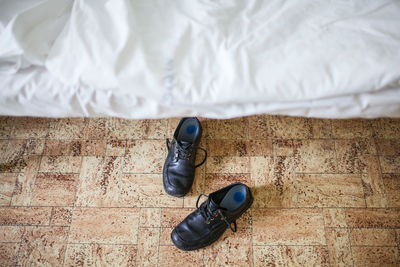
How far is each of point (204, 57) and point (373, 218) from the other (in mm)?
846

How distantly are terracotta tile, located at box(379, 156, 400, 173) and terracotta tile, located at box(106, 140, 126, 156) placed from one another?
1.02 m

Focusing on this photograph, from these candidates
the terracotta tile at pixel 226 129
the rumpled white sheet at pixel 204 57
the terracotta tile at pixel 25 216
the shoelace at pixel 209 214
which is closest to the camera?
the rumpled white sheet at pixel 204 57

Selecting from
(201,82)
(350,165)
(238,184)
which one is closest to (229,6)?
(201,82)

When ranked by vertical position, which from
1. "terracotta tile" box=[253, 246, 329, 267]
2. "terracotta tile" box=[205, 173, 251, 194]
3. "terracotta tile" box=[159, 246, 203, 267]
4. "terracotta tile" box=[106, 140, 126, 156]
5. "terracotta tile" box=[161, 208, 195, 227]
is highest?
"terracotta tile" box=[106, 140, 126, 156]

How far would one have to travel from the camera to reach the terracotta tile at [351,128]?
1.16 meters

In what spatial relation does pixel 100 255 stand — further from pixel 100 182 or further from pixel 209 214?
pixel 209 214

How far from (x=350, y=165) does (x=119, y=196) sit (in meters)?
0.90

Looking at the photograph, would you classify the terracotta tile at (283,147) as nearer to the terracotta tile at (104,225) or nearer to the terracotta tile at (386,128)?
the terracotta tile at (386,128)

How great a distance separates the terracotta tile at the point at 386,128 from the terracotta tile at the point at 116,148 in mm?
1024

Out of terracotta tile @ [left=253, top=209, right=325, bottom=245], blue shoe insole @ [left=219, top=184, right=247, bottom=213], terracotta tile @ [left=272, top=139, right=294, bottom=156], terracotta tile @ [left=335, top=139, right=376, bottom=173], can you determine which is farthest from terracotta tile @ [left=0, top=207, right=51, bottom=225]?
terracotta tile @ [left=335, top=139, right=376, bottom=173]

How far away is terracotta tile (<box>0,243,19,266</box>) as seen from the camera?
102cm

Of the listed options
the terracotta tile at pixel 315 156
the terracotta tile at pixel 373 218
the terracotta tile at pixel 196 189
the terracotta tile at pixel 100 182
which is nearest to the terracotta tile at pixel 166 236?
the terracotta tile at pixel 196 189

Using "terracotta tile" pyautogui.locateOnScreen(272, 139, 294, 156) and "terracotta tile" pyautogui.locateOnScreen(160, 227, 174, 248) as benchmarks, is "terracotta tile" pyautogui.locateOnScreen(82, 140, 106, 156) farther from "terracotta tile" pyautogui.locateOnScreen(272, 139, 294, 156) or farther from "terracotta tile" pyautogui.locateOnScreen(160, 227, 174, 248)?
"terracotta tile" pyautogui.locateOnScreen(272, 139, 294, 156)

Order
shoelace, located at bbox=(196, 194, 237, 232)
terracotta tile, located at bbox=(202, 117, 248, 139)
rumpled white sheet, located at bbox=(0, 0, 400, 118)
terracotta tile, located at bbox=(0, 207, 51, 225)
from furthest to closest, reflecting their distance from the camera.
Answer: terracotta tile, located at bbox=(202, 117, 248, 139) → terracotta tile, located at bbox=(0, 207, 51, 225) → shoelace, located at bbox=(196, 194, 237, 232) → rumpled white sheet, located at bbox=(0, 0, 400, 118)
